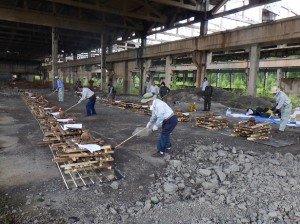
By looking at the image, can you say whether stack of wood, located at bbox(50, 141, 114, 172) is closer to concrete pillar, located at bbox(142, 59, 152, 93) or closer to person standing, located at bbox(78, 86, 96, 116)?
person standing, located at bbox(78, 86, 96, 116)

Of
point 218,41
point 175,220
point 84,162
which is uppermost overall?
point 218,41

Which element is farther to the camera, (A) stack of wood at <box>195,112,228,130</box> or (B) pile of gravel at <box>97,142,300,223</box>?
(A) stack of wood at <box>195,112,228,130</box>

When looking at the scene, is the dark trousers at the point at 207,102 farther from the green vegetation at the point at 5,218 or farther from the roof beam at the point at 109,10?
the green vegetation at the point at 5,218

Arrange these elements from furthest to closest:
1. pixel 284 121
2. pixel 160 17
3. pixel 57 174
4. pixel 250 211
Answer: pixel 160 17 → pixel 284 121 → pixel 57 174 → pixel 250 211

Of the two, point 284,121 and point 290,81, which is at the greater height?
point 290,81

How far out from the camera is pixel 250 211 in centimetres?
369

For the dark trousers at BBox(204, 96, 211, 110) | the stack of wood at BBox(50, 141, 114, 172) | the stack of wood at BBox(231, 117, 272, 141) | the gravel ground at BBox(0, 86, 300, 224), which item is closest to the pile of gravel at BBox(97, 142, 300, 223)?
the gravel ground at BBox(0, 86, 300, 224)

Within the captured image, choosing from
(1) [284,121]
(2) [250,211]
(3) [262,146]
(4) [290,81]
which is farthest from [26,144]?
(4) [290,81]

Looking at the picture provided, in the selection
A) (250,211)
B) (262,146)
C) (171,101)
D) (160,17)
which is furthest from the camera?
(160,17)

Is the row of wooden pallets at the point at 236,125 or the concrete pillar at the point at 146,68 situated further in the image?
the concrete pillar at the point at 146,68

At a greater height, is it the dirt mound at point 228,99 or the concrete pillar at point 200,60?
the concrete pillar at point 200,60

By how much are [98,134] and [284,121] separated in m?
6.19

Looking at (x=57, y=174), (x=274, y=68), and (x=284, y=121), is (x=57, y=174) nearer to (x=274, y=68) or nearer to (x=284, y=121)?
(x=284, y=121)

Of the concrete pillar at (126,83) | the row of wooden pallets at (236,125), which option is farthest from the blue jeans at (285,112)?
the concrete pillar at (126,83)
